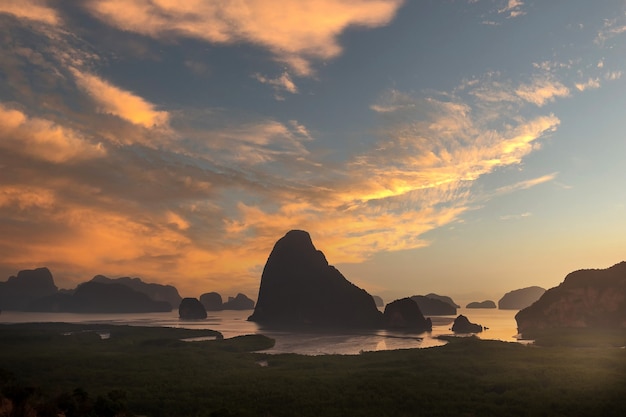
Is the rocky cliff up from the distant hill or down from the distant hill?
up

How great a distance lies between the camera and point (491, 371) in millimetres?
63375

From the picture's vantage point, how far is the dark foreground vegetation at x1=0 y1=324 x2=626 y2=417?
40.8 m

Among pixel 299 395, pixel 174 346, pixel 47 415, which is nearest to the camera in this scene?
pixel 47 415

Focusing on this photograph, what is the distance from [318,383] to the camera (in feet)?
176

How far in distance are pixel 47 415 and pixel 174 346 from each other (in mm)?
76470

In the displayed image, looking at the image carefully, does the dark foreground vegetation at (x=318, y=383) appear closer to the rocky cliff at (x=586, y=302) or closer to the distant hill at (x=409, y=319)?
the rocky cliff at (x=586, y=302)

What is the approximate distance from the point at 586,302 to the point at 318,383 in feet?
384

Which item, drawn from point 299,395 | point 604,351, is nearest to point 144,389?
point 299,395

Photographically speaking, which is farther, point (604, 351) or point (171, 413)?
point (604, 351)

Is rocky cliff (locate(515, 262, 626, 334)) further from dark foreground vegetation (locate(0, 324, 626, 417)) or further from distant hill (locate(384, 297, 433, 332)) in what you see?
dark foreground vegetation (locate(0, 324, 626, 417))

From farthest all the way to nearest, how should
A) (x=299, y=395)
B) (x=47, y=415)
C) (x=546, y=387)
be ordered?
(x=546, y=387)
(x=299, y=395)
(x=47, y=415)

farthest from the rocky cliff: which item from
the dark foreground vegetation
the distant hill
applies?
the dark foreground vegetation

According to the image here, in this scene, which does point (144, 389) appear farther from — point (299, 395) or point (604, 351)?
point (604, 351)

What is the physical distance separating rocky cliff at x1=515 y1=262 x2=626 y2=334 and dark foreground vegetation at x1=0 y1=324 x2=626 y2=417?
53502mm
